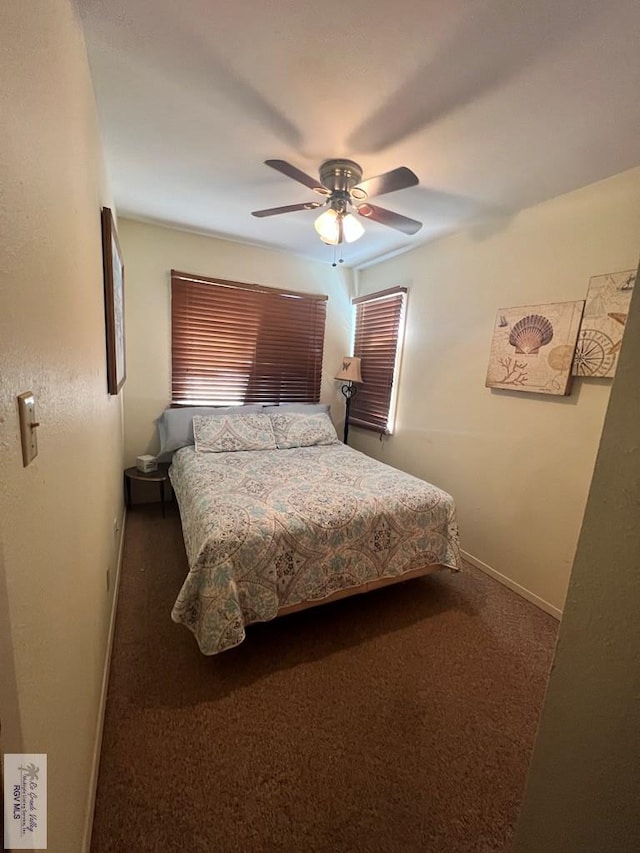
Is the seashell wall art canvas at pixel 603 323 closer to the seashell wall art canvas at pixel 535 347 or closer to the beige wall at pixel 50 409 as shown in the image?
the seashell wall art canvas at pixel 535 347

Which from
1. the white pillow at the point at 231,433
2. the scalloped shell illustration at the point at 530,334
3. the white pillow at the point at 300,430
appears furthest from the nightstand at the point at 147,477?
the scalloped shell illustration at the point at 530,334

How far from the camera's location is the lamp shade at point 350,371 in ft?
11.5

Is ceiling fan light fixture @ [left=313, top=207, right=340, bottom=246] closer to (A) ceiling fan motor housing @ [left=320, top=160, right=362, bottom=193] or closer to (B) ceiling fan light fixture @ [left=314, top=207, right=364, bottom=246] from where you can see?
(B) ceiling fan light fixture @ [left=314, top=207, right=364, bottom=246]

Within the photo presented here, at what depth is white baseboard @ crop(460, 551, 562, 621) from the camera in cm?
207

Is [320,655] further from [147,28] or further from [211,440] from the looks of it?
[147,28]

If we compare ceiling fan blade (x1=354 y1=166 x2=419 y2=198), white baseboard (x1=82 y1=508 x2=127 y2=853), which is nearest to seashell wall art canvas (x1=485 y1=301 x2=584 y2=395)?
ceiling fan blade (x1=354 y1=166 x2=419 y2=198)

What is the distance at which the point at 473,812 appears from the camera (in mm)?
1124

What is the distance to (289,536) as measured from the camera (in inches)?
65.2

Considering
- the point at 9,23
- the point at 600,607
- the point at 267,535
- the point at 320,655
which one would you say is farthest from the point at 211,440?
the point at 600,607

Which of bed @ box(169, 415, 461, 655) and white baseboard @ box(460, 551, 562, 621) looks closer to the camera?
bed @ box(169, 415, 461, 655)

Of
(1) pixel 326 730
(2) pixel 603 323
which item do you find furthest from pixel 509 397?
(1) pixel 326 730

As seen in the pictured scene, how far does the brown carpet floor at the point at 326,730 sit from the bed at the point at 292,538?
0.21 metres

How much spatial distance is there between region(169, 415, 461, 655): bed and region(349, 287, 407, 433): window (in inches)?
41.6

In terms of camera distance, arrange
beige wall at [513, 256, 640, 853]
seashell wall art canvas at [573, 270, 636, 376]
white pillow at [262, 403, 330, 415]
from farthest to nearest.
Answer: white pillow at [262, 403, 330, 415] < seashell wall art canvas at [573, 270, 636, 376] < beige wall at [513, 256, 640, 853]
